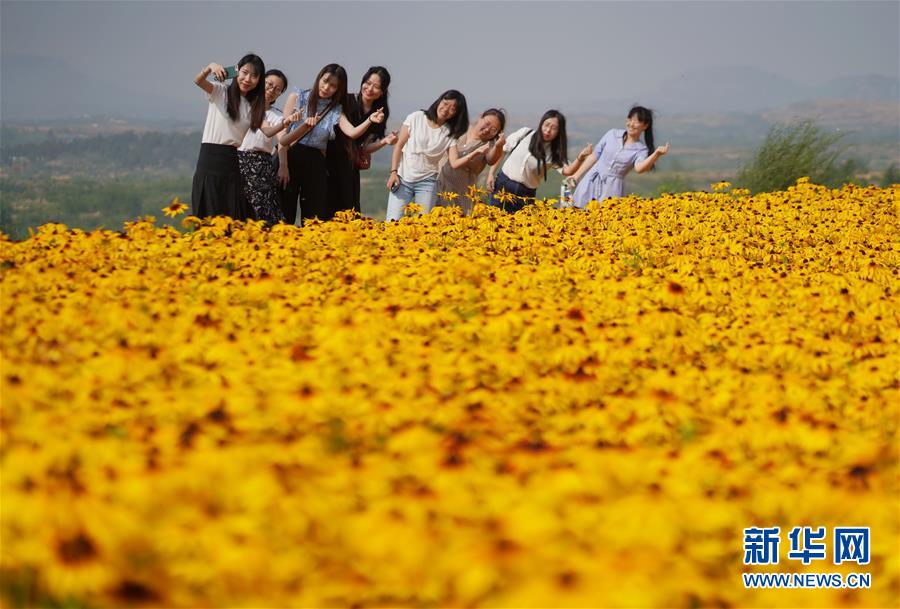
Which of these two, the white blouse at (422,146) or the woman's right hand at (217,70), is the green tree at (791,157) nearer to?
the white blouse at (422,146)

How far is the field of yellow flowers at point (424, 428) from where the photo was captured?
84.0 inches

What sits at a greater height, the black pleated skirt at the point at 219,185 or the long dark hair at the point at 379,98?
the long dark hair at the point at 379,98

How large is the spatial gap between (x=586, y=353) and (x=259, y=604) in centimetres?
252

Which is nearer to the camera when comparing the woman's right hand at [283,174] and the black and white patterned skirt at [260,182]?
the black and white patterned skirt at [260,182]

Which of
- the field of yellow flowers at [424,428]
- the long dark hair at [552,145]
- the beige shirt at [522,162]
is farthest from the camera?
the beige shirt at [522,162]

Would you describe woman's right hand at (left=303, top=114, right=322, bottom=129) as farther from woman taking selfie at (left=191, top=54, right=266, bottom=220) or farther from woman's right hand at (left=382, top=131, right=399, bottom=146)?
woman's right hand at (left=382, top=131, right=399, bottom=146)

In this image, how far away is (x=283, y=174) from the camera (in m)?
8.68

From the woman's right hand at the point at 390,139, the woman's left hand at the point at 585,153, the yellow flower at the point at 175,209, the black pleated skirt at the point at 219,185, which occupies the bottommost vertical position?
the yellow flower at the point at 175,209

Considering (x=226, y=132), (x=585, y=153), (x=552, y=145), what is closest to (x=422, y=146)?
(x=552, y=145)

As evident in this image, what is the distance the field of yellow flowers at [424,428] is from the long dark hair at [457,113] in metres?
3.07

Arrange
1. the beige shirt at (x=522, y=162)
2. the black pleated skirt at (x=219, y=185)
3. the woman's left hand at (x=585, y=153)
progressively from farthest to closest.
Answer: the woman's left hand at (x=585, y=153) → the beige shirt at (x=522, y=162) → the black pleated skirt at (x=219, y=185)

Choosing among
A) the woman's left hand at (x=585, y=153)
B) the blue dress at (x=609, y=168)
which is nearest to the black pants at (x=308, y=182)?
the woman's left hand at (x=585, y=153)

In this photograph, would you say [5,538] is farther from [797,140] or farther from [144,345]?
[797,140]

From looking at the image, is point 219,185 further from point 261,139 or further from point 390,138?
point 390,138
